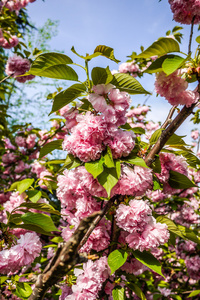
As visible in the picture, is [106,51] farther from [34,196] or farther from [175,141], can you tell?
[34,196]

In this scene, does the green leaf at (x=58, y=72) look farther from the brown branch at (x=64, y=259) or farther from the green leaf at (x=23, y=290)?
the green leaf at (x=23, y=290)

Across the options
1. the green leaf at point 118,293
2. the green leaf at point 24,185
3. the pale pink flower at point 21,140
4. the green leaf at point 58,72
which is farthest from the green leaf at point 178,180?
the pale pink flower at point 21,140

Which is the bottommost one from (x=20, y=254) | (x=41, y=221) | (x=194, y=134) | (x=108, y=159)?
(x=20, y=254)

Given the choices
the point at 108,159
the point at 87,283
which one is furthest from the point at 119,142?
the point at 87,283

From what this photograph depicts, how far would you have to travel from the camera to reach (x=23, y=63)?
10.6 ft

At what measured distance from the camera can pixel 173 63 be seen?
3.11ft

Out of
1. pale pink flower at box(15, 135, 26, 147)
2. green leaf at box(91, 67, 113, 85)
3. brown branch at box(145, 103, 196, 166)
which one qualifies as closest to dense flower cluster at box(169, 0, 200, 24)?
brown branch at box(145, 103, 196, 166)

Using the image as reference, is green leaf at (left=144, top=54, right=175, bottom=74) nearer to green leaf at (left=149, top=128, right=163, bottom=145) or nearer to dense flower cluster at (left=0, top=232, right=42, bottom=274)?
green leaf at (left=149, top=128, right=163, bottom=145)

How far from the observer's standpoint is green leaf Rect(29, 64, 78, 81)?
2.95 feet

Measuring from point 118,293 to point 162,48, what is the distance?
3.66ft

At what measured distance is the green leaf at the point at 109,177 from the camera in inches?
35.0

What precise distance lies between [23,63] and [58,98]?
2.59 metres

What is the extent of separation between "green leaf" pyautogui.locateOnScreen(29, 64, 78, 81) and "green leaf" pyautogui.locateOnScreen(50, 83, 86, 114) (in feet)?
0.13

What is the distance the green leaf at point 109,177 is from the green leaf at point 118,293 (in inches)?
22.4
